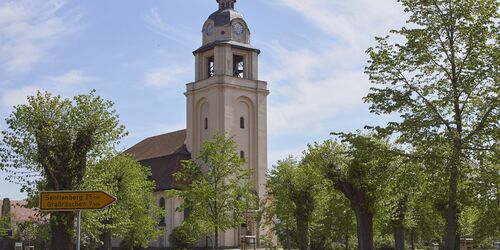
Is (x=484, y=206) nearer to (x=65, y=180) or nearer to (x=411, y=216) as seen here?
(x=65, y=180)

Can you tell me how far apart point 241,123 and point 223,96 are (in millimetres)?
3640

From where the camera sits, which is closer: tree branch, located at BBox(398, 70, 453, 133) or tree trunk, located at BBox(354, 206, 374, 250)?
tree branch, located at BBox(398, 70, 453, 133)

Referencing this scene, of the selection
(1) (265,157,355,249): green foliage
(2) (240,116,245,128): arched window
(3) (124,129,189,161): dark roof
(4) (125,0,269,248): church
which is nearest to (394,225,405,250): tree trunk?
(1) (265,157,355,249): green foliage

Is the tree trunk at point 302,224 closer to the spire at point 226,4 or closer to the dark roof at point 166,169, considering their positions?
the dark roof at point 166,169

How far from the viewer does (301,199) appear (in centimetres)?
4275

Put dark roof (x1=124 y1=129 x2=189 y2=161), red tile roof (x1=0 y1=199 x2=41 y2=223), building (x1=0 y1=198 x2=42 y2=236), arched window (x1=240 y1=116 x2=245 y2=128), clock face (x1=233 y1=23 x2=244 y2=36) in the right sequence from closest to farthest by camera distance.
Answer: red tile roof (x1=0 y1=199 x2=41 y2=223) → building (x1=0 y1=198 x2=42 y2=236) → arched window (x1=240 y1=116 x2=245 y2=128) → clock face (x1=233 y1=23 x2=244 y2=36) → dark roof (x1=124 y1=129 x2=189 y2=161)

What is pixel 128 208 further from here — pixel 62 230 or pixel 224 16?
pixel 224 16

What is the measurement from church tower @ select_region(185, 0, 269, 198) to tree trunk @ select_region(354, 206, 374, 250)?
37054mm

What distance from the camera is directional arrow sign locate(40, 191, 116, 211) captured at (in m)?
18.2

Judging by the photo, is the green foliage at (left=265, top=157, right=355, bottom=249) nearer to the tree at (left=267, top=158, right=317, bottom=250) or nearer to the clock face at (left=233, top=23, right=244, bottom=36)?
the tree at (left=267, top=158, right=317, bottom=250)

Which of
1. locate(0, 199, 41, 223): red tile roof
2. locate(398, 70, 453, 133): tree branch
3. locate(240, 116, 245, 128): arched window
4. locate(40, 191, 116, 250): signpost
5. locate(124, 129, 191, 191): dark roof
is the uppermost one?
locate(240, 116, 245, 128): arched window

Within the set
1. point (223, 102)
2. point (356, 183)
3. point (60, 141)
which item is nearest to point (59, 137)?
point (60, 141)

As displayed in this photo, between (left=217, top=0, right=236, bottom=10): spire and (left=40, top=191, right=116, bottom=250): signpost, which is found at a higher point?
(left=217, top=0, right=236, bottom=10): spire

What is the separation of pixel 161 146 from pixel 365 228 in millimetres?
50752
